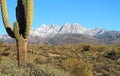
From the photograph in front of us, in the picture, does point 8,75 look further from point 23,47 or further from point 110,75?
point 110,75

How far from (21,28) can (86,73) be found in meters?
4.28

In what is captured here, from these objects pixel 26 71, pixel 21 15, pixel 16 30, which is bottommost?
pixel 26 71

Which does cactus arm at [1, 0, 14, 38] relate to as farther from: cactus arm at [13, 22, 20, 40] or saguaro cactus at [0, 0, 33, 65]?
cactus arm at [13, 22, 20, 40]

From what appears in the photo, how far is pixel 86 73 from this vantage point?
62.3 ft

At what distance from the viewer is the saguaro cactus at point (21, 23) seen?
18641 mm

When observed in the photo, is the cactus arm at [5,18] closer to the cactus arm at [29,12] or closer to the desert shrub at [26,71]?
the cactus arm at [29,12]

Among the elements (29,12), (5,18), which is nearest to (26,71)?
(29,12)

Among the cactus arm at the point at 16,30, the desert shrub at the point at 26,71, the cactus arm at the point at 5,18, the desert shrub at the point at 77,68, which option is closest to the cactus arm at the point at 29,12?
the cactus arm at the point at 16,30

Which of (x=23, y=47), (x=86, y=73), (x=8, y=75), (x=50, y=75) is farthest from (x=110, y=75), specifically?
(x=8, y=75)

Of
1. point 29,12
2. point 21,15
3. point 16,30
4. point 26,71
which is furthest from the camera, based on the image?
point 21,15

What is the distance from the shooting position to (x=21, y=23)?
19.1 m

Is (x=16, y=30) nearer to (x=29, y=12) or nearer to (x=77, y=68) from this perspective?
(x=29, y=12)

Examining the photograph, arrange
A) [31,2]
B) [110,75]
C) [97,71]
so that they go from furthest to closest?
[97,71]
[110,75]
[31,2]

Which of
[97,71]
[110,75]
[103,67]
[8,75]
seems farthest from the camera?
[103,67]
